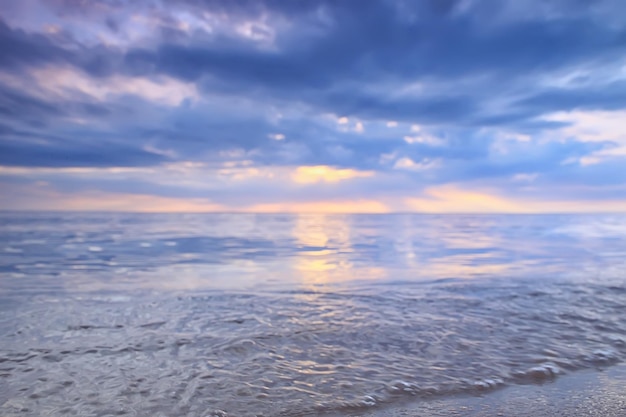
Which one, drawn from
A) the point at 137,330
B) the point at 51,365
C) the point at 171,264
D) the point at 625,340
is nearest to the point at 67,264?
the point at 171,264

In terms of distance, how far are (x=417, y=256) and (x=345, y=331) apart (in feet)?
45.6

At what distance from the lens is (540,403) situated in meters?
4.02

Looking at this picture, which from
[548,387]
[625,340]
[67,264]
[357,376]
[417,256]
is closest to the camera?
[548,387]

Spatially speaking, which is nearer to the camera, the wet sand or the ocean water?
the wet sand

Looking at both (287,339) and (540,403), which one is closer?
(540,403)

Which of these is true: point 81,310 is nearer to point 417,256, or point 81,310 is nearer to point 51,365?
point 51,365

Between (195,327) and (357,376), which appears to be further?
(195,327)

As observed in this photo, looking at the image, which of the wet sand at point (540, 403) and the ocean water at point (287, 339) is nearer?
the wet sand at point (540, 403)

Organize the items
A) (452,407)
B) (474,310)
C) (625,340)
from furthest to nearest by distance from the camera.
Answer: (474,310) → (625,340) → (452,407)

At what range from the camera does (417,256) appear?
784 inches

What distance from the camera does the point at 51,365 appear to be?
528 cm

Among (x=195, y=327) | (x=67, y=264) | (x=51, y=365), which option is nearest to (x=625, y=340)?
(x=195, y=327)

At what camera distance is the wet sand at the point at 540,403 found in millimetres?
3809

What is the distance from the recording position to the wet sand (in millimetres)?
3809
